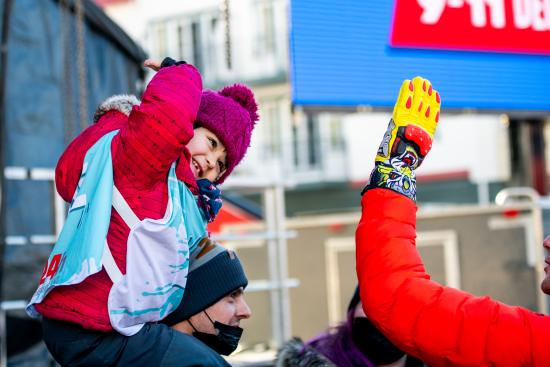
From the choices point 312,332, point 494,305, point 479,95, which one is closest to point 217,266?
point 494,305

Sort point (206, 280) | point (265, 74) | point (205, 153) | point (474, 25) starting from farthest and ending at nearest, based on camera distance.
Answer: point (265, 74), point (474, 25), point (205, 153), point (206, 280)

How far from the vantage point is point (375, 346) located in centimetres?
268

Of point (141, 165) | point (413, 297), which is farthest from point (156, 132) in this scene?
point (413, 297)

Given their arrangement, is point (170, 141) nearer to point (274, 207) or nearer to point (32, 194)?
point (32, 194)

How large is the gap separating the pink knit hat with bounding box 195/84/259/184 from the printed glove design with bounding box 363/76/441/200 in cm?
60

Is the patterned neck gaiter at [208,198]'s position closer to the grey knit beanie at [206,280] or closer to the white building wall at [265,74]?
the grey knit beanie at [206,280]

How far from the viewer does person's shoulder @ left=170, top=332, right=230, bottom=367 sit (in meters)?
1.80

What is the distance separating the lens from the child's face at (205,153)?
2107 millimetres

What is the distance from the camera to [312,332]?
24.5ft

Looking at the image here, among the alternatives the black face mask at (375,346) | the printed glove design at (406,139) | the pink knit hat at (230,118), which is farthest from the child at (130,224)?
the black face mask at (375,346)

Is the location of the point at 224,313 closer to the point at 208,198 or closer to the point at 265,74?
the point at 208,198

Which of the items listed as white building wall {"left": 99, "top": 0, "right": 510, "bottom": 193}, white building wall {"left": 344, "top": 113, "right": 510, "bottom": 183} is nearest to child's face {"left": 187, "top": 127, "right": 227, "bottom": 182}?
white building wall {"left": 344, "top": 113, "right": 510, "bottom": 183}

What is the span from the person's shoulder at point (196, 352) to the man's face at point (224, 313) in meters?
0.10

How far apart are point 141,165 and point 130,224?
137 millimetres
